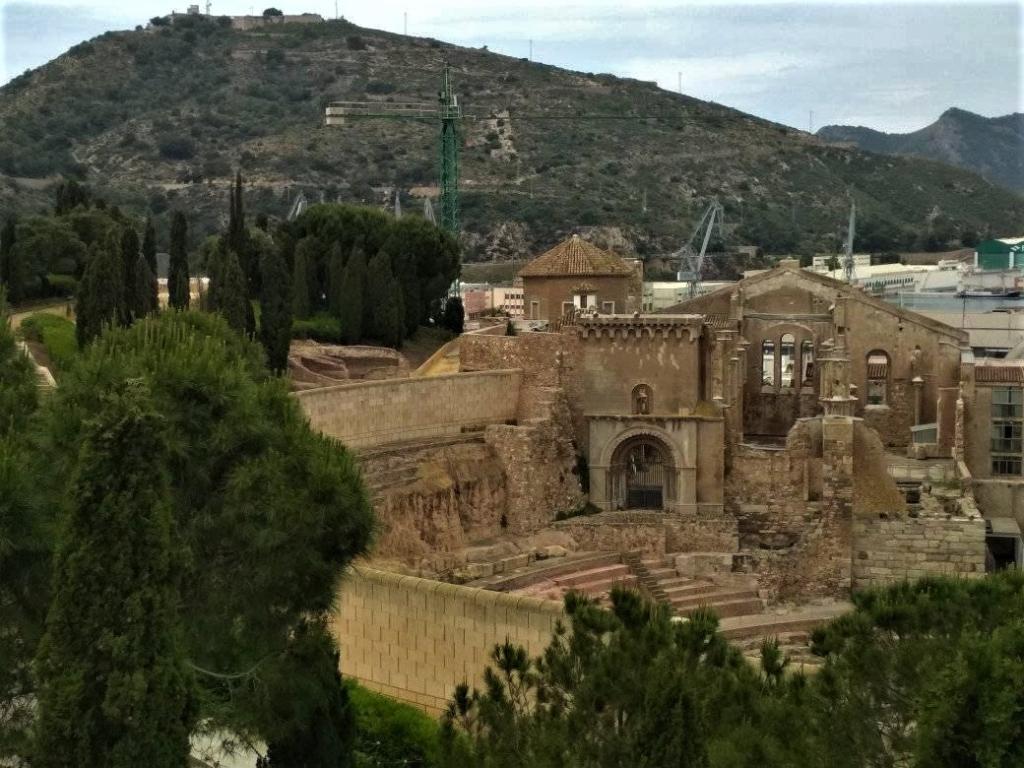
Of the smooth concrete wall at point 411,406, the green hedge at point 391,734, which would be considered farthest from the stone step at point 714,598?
the green hedge at point 391,734

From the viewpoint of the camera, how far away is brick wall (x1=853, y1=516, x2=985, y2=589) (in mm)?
35531

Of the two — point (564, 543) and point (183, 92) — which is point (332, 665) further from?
point (183, 92)

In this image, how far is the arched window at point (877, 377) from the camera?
138 feet

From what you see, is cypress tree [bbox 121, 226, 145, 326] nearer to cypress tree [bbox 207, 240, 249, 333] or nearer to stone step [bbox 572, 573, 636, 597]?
cypress tree [bbox 207, 240, 249, 333]

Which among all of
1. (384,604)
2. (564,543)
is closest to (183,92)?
(564,543)

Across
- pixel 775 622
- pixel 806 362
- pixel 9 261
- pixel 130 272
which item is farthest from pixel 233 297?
pixel 806 362

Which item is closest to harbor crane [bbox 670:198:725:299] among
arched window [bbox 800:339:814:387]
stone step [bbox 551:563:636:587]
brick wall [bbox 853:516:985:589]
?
arched window [bbox 800:339:814:387]

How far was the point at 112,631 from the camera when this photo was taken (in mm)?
16438

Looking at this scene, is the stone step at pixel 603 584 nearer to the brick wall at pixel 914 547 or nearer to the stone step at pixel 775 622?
the stone step at pixel 775 622

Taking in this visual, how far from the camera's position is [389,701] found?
78.9 feet

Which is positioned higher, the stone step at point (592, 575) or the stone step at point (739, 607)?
the stone step at point (592, 575)

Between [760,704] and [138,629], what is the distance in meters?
5.57

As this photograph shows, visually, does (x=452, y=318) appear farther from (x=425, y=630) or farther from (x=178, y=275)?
(x=425, y=630)

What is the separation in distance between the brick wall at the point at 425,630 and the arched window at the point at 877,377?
20.1m
